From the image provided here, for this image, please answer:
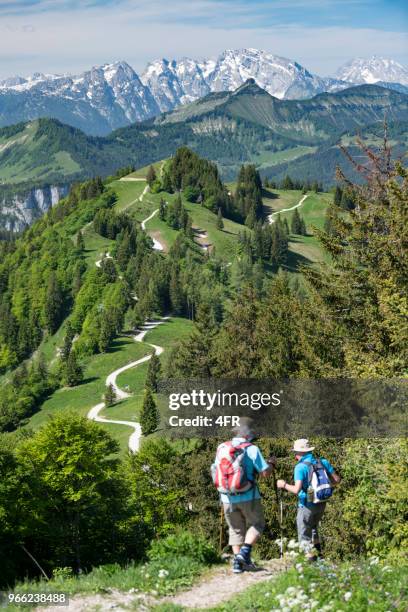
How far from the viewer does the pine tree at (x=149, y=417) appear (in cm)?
8325

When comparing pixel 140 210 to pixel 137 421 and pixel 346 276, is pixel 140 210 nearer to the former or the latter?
pixel 137 421

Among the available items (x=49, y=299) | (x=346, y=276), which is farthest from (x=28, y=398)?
(x=346, y=276)

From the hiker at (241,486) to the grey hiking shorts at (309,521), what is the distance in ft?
3.33

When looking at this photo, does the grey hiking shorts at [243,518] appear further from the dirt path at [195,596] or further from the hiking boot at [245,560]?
the dirt path at [195,596]

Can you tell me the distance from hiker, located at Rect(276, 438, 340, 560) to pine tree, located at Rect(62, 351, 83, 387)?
110 meters

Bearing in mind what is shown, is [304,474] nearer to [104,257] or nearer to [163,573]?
[163,573]

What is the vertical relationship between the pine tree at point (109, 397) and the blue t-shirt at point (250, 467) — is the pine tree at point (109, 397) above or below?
below

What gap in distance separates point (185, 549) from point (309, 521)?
3.07 meters

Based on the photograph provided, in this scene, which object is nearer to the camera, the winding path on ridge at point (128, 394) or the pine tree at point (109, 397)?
the winding path on ridge at point (128, 394)

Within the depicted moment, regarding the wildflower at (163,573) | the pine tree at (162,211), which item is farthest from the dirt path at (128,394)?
the wildflower at (163,573)

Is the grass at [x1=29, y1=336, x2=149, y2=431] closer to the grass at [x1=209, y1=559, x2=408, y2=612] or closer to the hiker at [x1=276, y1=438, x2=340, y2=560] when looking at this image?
the hiker at [x1=276, y1=438, x2=340, y2=560]

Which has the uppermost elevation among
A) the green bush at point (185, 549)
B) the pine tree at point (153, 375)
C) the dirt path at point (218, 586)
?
the dirt path at point (218, 586)

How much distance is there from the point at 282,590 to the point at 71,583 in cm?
474

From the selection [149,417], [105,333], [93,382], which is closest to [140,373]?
[93,382]
